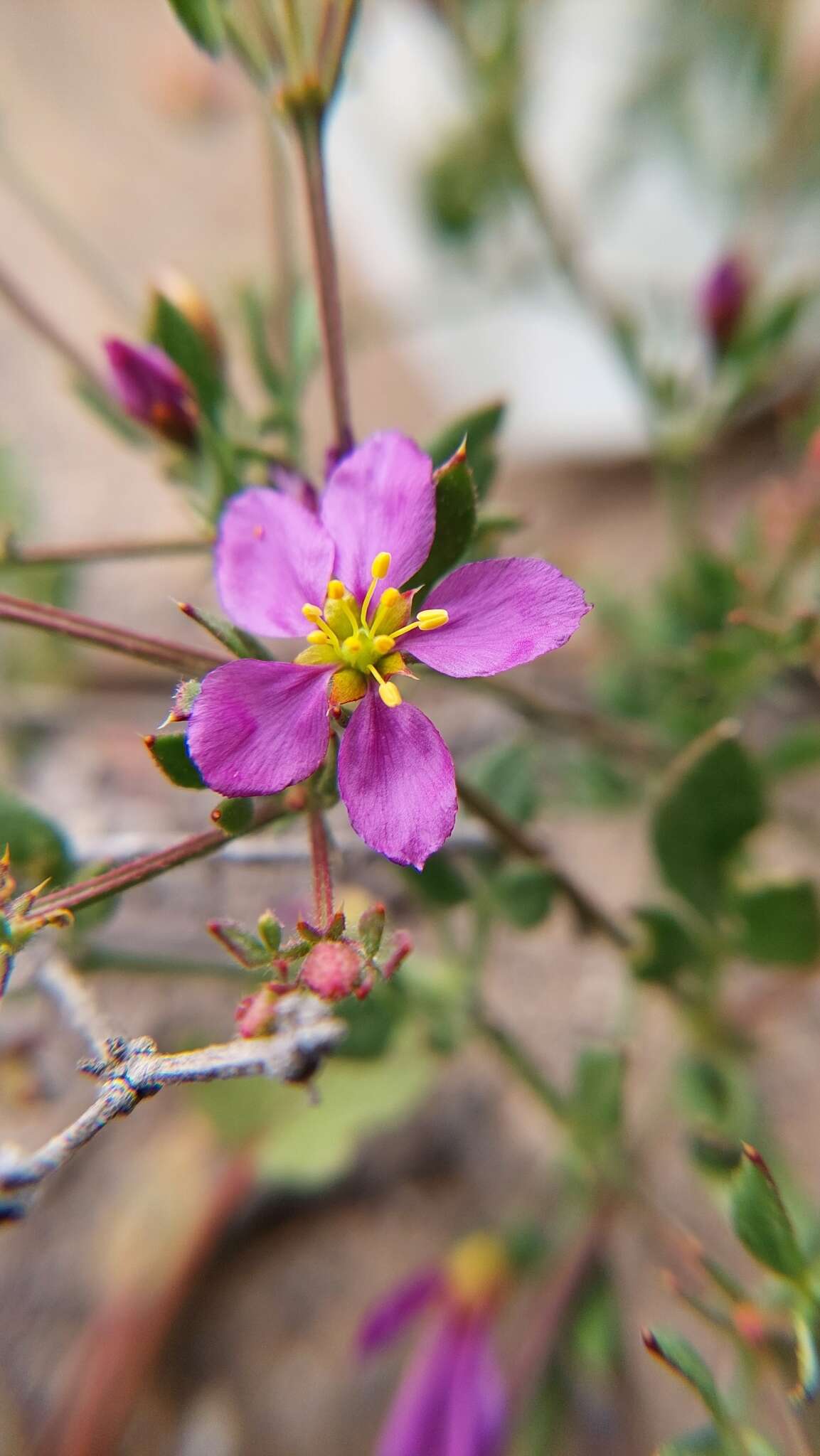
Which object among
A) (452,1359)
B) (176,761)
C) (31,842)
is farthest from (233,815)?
(452,1359)

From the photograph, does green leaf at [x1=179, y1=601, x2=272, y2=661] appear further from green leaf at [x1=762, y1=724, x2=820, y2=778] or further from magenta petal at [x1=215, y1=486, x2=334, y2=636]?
green leaf at [x1=762, y1=724, x2=820, y2=778]

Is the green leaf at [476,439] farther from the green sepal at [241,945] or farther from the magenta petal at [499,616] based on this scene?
the green sepal at [241,945]

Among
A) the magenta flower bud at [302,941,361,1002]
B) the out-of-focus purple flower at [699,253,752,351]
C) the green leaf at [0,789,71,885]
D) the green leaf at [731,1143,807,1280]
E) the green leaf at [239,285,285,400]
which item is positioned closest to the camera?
the magenta flower bud at [302,941,361,1002]

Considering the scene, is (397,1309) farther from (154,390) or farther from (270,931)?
(154,390)

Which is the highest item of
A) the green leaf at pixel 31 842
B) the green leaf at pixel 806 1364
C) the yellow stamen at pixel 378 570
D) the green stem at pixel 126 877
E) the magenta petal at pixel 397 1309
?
the yellow stamen at pixel 378 570

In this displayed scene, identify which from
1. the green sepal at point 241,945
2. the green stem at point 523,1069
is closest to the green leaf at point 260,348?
the green sepal at point 241,945

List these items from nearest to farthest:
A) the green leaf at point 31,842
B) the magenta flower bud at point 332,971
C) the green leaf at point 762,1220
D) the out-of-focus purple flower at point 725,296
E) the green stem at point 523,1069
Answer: the magenta flower bud at point 332,971
the green leaf at point 762,1220
the green leaf at point 31,842
the green stem at point 523,1069
the out-of-focus purple flower at point 725,296

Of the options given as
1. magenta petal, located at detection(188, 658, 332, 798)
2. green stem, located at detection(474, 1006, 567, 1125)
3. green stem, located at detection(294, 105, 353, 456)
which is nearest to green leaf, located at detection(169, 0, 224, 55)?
green stem, located at detection(294, 105, 353, 456)
